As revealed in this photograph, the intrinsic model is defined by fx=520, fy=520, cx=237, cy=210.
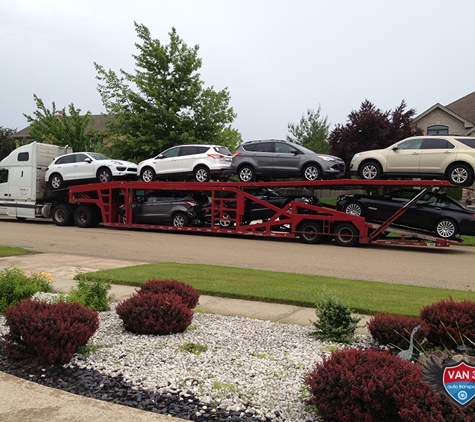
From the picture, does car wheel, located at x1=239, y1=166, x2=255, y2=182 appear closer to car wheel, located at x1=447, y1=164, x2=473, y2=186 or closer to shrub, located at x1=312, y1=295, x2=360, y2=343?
car wheel, located at x1=447, y1=164, x2=473, y2=186

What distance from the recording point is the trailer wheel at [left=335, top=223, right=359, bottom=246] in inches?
697

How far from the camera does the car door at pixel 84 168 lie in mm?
22312

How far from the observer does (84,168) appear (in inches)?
882

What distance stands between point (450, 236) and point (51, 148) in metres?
17.7

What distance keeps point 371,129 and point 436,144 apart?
54.5ft

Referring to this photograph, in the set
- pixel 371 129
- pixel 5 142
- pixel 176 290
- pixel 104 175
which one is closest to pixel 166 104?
pixel 104 175

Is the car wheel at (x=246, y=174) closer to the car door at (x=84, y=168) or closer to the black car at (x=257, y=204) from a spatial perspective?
the black car at (x=257, y=204)

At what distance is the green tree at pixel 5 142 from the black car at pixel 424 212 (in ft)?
136

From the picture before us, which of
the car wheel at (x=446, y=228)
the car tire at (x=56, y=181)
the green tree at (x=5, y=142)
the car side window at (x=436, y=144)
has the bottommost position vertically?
the car wheel at (x=446, y=228)

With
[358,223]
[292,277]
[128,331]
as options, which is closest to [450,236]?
[358,223]

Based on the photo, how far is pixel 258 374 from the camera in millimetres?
4570

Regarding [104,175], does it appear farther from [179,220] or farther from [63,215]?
[179,220]

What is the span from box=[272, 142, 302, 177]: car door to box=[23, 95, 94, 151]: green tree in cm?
1737

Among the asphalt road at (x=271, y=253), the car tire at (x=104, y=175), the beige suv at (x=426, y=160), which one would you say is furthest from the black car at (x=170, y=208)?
the beige suv at (x=426, y=160)
